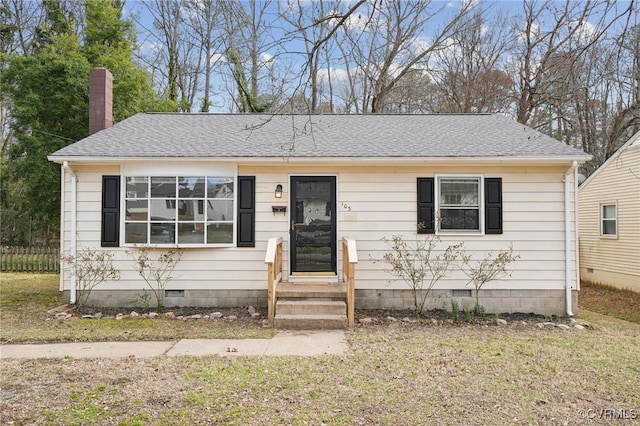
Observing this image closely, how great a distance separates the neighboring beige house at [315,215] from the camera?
820 centimetres

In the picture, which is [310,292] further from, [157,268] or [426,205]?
[157,268]

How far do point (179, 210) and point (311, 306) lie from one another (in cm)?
301

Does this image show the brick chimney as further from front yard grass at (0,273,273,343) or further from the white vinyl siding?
front yard grass at (0,273,273,343)

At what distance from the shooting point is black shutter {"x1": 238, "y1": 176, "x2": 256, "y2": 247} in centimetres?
832

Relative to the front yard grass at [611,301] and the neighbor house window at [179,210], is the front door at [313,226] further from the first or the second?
the front yard grass at [611,301]

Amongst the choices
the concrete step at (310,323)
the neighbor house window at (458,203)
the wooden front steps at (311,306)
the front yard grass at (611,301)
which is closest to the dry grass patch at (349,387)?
the concrete step at (310,323)

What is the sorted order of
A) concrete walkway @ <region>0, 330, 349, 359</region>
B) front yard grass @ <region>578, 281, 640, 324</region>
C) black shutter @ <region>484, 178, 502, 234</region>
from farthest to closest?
front yard grass @ <region>578, 281, 640, 324</region>
black shutter @ <region>484, 178, 502, 234</region>
concrete walkway @ <region>0, 330, 349, 359</region>

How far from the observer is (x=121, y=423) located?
351 cm

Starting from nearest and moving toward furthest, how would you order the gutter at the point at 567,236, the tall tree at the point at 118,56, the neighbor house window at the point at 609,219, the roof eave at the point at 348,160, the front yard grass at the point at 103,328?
the front yard grass at the point at 103,328 < the roof eave at the point at 348,160 < the gutter at the point at 567,236 < the neighbor house window at the point at 609,219 < the tall tree at the point at 118,56

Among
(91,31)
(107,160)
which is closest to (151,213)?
(107,160)

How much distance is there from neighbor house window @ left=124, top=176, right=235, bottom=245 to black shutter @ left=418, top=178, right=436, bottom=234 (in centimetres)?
336

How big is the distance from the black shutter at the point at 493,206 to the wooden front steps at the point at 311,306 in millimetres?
2826

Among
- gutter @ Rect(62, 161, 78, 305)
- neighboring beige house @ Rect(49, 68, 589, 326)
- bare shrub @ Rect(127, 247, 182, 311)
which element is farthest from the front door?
gutter @ Rect(62, 161, 78, 305)

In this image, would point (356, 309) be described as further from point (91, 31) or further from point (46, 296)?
point (91, 31)
